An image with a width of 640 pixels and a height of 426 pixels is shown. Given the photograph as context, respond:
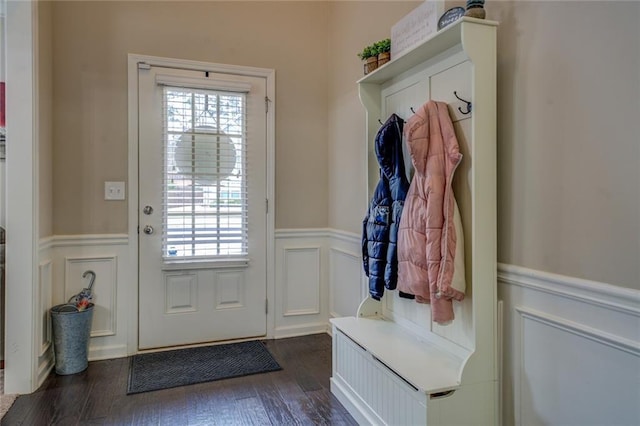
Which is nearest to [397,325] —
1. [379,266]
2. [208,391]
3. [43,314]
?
[379,266]

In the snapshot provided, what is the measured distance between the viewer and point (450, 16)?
177 centimetres

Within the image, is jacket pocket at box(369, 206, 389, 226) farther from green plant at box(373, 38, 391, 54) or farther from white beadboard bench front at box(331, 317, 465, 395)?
green plant at box(373, 38, 391, 54)

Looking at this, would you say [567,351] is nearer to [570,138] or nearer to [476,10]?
[570,138]

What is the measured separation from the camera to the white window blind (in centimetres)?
305

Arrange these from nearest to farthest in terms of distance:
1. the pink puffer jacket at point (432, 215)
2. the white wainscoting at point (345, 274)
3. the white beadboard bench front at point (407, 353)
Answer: the white beadboard bench front at point (407, 353)
the pink puffer jacket at point (432, 215)
the white wainscoting at point (345, 274)

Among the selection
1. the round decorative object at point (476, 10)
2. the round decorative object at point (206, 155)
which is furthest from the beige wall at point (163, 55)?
the round decorative object at point (476, 10)

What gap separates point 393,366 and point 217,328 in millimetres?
1830

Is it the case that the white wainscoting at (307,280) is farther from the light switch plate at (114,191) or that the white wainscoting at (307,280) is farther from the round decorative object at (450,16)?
the round decorative object at (450,16)

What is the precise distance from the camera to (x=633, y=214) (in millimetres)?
1224

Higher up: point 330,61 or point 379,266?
point 330,61

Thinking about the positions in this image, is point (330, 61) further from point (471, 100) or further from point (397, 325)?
point (397, 325)

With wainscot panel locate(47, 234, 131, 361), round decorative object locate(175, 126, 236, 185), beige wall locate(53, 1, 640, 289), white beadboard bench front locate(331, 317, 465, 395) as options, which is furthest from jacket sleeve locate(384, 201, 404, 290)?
wainscot panel locate(47, 234, 131, 361)

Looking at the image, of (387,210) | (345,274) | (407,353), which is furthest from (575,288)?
(345,274)

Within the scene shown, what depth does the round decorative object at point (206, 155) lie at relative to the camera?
10.1 feet
